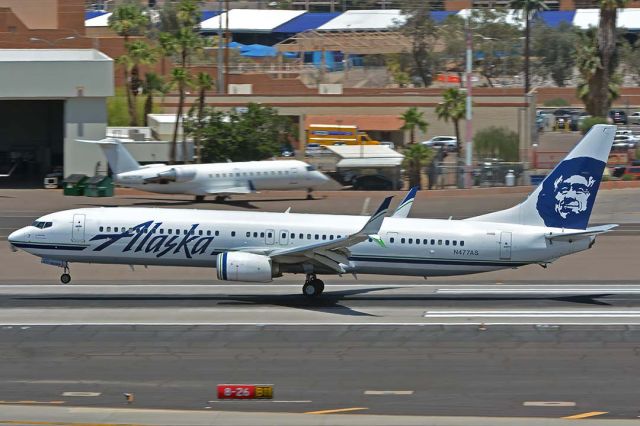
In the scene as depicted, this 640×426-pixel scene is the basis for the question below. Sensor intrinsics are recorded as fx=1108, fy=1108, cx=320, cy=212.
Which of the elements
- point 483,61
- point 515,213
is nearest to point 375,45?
point 483,61

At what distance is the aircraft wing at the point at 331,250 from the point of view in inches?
1430

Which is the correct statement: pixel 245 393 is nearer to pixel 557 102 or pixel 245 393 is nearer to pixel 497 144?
pixel 497 144

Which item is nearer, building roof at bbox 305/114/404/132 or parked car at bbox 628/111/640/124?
building roof at bbox 305/114/404/132

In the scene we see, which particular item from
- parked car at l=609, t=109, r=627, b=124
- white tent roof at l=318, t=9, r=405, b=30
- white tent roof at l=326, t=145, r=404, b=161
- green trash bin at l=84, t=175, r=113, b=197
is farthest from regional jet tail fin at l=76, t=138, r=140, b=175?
white tent roof at l=318, t=9, r=405, b=30

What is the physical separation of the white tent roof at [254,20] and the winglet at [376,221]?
147 metres

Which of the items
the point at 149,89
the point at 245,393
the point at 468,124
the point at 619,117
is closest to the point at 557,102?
the point at 619,117

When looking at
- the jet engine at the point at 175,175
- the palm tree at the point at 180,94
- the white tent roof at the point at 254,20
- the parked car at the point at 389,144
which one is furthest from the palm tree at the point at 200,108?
the white tent roof at the point at 254,20

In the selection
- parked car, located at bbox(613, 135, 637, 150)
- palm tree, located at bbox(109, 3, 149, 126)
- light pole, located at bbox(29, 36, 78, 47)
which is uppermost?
palm tree, located at bbox(109, 3, 149, 126)

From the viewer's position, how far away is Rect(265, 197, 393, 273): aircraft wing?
36312 mm

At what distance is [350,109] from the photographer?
339 ft

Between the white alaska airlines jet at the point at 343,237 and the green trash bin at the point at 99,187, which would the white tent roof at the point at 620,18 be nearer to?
the green trash bin at the point at 99,187

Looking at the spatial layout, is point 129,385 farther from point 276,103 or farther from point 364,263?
point 276,103

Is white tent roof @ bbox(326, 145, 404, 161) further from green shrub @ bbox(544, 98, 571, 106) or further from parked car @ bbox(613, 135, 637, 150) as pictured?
green shrub @ bbox(544, 98, 571, 106)

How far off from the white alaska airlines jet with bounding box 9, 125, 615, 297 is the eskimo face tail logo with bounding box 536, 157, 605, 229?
4cm
